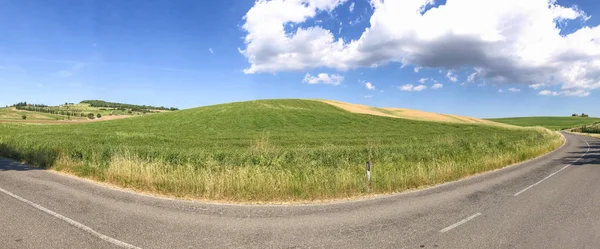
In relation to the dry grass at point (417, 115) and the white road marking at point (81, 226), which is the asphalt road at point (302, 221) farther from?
the dry grass at point (417, 115)

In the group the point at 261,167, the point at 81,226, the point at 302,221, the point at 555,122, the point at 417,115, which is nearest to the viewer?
the point at 81,226

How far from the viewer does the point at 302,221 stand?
7.77 m

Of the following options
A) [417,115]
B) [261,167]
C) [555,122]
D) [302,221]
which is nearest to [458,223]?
[302,221]

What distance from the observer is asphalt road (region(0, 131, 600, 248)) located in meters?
6.47

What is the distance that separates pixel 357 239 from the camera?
6621 mm

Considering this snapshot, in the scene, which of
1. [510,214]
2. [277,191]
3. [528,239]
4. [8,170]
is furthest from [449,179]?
[8,170]

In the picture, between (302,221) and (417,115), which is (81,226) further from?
(417,115)

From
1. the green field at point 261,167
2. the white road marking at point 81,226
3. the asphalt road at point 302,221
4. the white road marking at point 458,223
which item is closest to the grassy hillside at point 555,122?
the green field at point 261,167

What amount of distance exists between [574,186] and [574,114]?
761 ft

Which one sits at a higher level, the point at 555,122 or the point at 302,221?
the point at 555,122

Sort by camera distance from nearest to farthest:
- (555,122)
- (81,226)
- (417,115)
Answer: (81,226), (417,115), (555,122)

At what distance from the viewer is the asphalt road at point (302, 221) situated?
21.2ft

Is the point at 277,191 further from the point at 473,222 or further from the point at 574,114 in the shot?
the point at 574,114

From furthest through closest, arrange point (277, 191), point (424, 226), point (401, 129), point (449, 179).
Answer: point (401, 129), point (449, 179), point (277, 191), point (424, 226)
